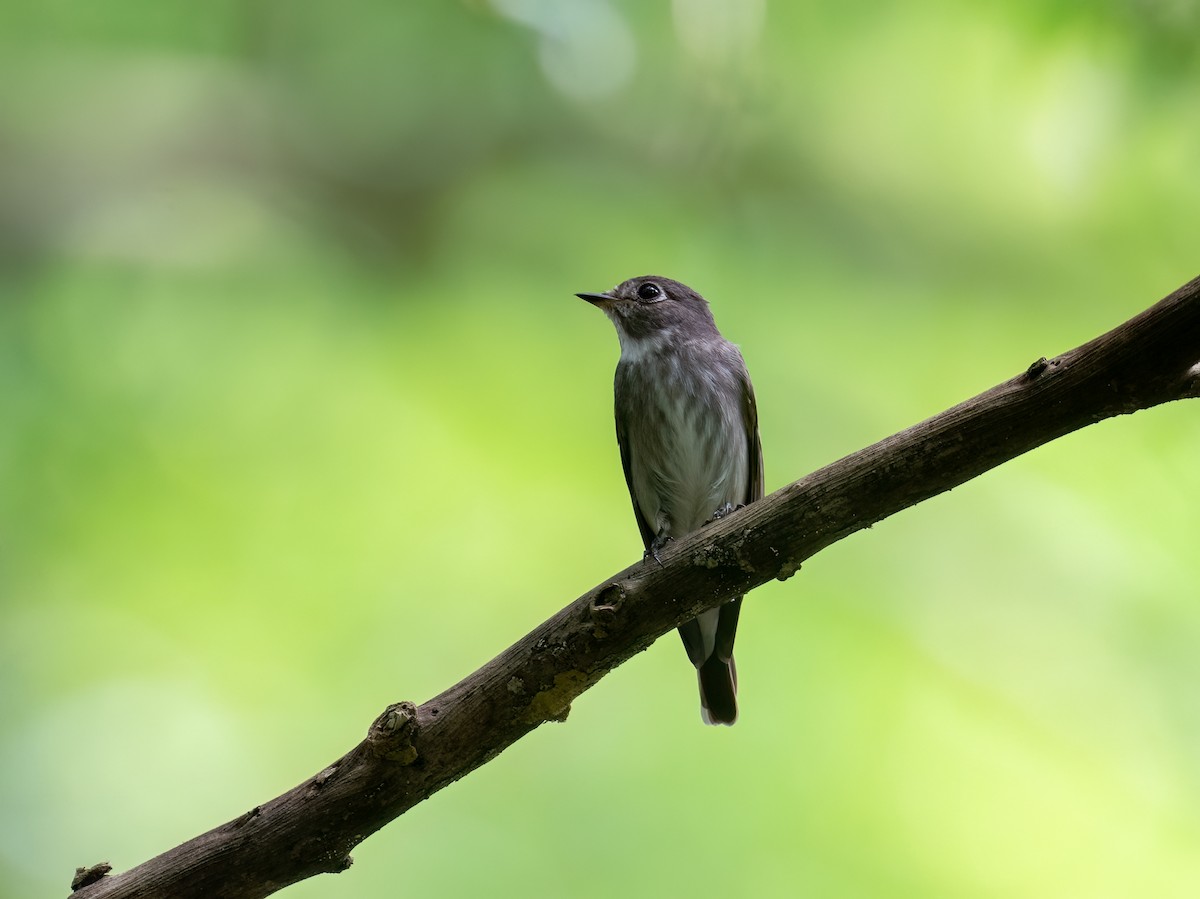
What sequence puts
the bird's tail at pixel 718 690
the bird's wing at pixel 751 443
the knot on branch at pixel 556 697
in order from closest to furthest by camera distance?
the knot on branch at pixel 556 697, the bird's tail at pixel 718 690, the bird's wing at pixel 751 443

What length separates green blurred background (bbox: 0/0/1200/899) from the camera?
4.13 meters

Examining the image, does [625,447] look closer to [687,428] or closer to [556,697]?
[687,428]

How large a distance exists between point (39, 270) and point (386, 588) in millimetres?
1795

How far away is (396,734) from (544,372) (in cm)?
243

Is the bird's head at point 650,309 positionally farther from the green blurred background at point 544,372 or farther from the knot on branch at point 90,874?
the knot on branch at point 90,874

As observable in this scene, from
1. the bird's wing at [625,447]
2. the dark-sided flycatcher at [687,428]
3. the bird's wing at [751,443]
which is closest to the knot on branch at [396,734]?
the dark-sided flycatcher at [687,428]

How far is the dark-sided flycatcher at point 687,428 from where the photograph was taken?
3.59 metres

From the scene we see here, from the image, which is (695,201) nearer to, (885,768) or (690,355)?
(690,355)

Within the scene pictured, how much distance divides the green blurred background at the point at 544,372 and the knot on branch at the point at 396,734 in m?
1.92

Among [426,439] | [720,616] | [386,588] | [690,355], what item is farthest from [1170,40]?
[386,588]

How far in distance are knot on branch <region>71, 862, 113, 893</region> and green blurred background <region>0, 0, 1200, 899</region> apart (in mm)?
1687

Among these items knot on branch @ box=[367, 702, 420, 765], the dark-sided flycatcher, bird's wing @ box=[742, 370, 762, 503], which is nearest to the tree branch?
knot on branch @ box=[367, 702, 420, 765]

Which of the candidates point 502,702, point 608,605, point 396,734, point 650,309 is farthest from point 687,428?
point 396,734

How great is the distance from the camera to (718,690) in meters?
3.58
